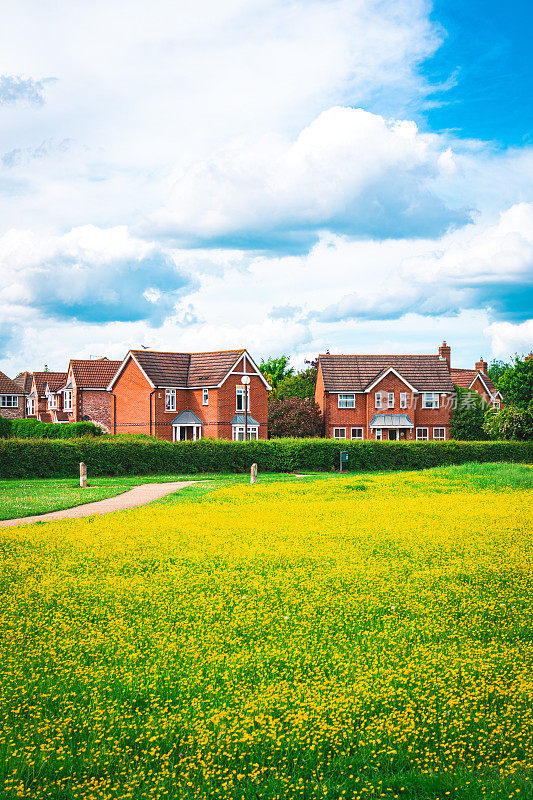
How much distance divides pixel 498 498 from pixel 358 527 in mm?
8913

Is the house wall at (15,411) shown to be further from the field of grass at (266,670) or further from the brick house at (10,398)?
the field of grass at (266,670)

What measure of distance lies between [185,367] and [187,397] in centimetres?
333

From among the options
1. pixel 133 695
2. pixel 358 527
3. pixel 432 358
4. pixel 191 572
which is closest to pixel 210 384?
pixel 432 358

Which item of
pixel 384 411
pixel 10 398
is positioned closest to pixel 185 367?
pixel 384 411

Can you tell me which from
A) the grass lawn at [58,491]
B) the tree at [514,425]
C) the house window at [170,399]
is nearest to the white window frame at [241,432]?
the house window at [170,399]

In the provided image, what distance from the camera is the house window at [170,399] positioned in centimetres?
6237

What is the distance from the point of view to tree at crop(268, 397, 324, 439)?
66.4m

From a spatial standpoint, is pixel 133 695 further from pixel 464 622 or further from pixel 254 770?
pixel 464 622

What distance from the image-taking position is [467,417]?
70688mm

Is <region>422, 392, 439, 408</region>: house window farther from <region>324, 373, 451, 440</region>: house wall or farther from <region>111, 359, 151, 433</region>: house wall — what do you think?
<region>111, 359, 151, 433</region>: house wall

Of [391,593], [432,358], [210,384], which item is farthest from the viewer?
[432,358]

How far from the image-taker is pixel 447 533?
591 inches

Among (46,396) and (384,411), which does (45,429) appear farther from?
(46,396)

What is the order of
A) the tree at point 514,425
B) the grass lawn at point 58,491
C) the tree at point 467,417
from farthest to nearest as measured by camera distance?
the tree at point 467,417 → the tree at point 514,425 → the grass lawn at point 58,491
